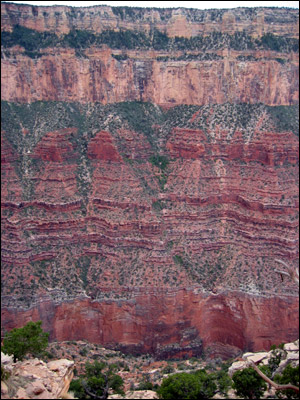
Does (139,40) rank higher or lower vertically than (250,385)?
higher

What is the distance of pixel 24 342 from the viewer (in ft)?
122

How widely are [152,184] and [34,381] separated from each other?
31123 mm

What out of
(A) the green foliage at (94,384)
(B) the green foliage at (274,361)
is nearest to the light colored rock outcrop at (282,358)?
(B) the green foliage at (274,361)

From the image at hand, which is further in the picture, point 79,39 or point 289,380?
point 79,39

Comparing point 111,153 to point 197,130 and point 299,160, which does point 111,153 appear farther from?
point 299,160

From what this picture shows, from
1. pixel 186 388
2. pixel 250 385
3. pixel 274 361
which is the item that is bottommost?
pixel 274 361

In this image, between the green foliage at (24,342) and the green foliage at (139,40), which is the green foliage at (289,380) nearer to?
the green foliage at (24,342)

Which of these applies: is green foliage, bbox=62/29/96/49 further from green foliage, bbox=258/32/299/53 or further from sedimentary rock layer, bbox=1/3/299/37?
green foliage, bbox=258/32/299/53

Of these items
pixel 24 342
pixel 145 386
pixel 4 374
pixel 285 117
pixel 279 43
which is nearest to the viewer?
pixel 4 374

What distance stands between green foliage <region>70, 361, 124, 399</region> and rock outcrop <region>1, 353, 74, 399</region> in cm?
314

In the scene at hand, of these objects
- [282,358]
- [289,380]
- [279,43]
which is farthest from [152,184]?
[289,380]

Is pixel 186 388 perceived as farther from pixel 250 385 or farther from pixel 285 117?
pixel 285 117

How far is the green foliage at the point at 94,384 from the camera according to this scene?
3563 cm

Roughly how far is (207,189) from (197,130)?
602 centimetres
